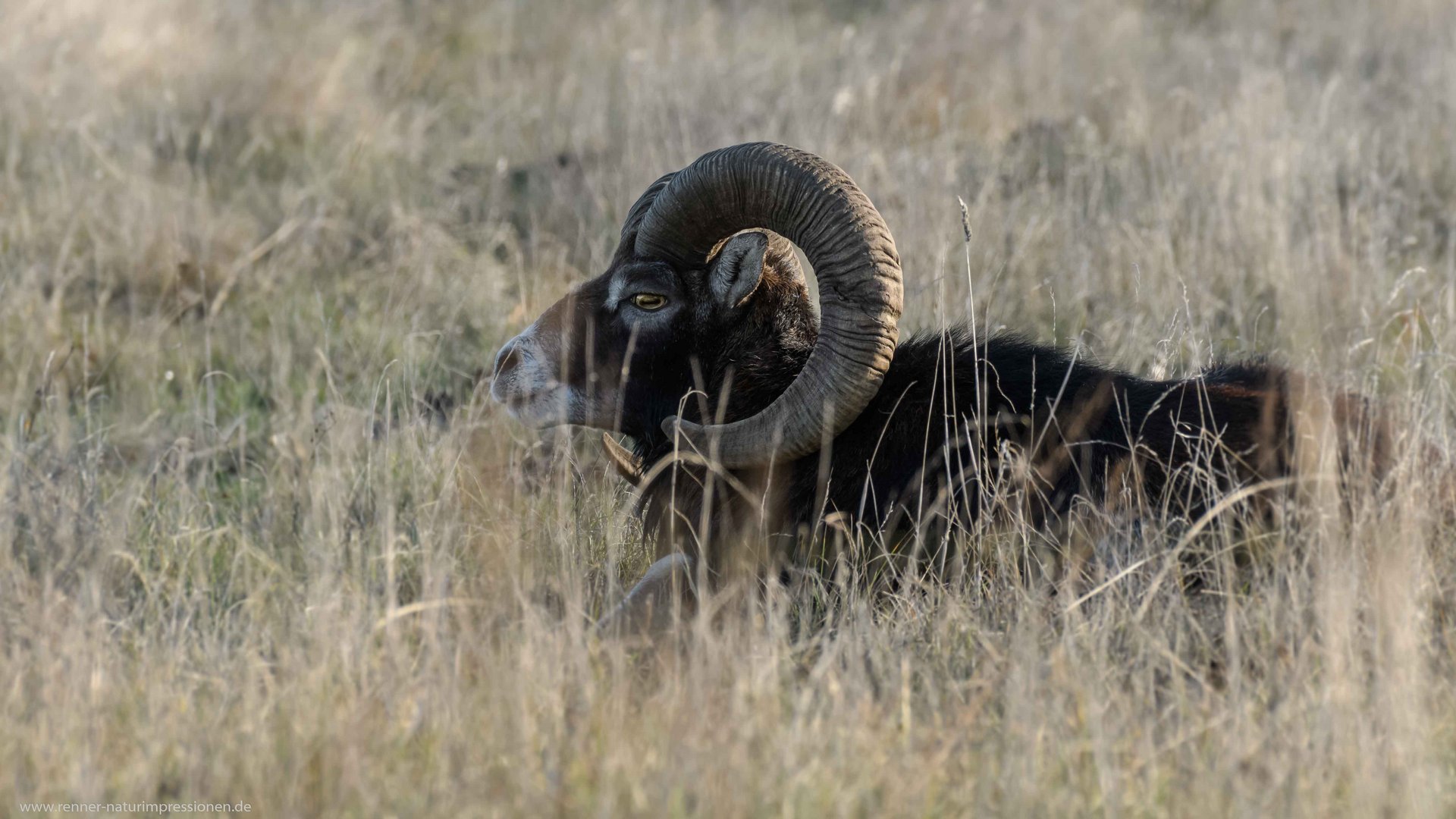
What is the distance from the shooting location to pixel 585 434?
6.52 m

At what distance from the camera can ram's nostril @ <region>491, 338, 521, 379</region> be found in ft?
17.2

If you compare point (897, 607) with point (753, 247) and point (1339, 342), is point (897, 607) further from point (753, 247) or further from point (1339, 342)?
point (1339, 342)

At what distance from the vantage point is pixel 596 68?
12.2m

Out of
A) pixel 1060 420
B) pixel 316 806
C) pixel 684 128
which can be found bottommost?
pixel 316 806

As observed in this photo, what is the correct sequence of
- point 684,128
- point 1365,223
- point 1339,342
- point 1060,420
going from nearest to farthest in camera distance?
point 1060,420
point 1339,342
point 1365,223
point 684,128

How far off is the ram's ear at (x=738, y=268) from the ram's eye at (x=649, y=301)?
0.60 feet

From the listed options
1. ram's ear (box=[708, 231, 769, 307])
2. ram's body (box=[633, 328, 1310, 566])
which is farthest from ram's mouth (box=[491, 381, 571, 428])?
ram's ear (box=[708, 231, 769, 307])

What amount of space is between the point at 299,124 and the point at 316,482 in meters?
6.74

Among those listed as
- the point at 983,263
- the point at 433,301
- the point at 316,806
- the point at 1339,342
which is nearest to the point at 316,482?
the point at 316,806

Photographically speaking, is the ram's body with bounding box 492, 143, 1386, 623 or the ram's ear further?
the ram's ear

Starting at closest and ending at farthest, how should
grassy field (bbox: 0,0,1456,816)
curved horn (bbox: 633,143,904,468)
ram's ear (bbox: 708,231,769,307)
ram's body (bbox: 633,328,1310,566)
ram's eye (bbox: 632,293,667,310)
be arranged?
grassy field (bbox: 0,0,1456,816) → ram's body (bbox: 633,328,1310,566) → curved horn (bbox: 633,143,904,468) → ram's ear (bbox: 708,231,769,307) → ram's eye (bbox: 632,293,667,310)

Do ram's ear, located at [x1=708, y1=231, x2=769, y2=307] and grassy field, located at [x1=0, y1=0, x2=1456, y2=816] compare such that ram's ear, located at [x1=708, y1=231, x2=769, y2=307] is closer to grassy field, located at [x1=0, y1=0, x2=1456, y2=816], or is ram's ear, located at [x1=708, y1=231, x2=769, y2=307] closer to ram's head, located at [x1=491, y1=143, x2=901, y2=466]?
ram's head, located at [x1=491, y1=143, x2=901, y2=466]

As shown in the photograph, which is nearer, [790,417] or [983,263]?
[790,417]

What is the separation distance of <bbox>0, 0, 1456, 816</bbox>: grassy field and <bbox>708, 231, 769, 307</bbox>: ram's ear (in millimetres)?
674
